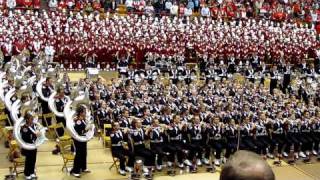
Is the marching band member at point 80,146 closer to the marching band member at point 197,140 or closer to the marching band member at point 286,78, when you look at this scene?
the marching band member at point 197,140

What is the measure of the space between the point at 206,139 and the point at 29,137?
5173 mm

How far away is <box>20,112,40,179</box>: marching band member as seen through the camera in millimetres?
10922

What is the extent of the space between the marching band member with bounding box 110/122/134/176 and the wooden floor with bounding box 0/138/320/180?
298 mm

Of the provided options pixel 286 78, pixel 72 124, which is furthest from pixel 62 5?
pixel 72 124

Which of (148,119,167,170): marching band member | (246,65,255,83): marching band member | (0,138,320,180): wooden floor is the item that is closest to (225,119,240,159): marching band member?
(0,138,320,180): wooden floor

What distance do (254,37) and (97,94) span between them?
14.8 meters

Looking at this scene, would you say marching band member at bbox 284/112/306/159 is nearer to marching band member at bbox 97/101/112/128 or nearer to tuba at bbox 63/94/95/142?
marching band member at bbox 97/101/112/128

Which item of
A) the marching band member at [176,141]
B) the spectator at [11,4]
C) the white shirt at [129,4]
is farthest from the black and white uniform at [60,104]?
the white shirt at [129,4]

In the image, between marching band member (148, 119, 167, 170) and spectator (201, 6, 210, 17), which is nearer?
marching band member (148, 119, 167, 170)

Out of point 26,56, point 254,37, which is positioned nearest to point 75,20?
point 26,56

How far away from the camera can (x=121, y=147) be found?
1244 centimetres

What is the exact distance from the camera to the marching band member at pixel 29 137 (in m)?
10.9

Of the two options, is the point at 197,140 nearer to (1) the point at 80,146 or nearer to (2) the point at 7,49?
(1) the point at 80,146

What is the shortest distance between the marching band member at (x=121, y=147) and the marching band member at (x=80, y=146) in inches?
32.1
